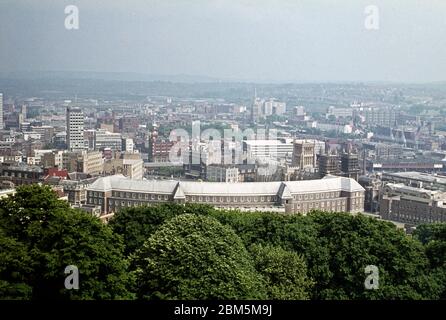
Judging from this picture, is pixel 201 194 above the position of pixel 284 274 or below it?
below

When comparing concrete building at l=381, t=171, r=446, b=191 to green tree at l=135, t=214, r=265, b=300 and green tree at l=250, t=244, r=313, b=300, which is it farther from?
green tree at l=135, t=214, r=265, b=300

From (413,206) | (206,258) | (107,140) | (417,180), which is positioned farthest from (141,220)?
(107,140)

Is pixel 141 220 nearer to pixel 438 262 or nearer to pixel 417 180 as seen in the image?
pixel 438 262

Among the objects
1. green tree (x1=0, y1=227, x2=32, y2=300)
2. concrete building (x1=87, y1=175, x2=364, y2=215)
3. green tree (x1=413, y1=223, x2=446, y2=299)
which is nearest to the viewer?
green tree (x1=0, y1=227, x2=32, y2=300)

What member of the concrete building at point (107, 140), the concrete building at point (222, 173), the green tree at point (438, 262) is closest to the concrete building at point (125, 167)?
the concrete building at point (222, 173)

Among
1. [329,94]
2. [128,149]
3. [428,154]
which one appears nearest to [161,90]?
[128,149]

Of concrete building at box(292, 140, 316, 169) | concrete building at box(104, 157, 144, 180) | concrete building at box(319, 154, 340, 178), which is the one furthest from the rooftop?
concrete building at box(292, 140, 316, 169)

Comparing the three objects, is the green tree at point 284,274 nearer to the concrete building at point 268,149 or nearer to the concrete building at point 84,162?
the concrete building at point 84,162
